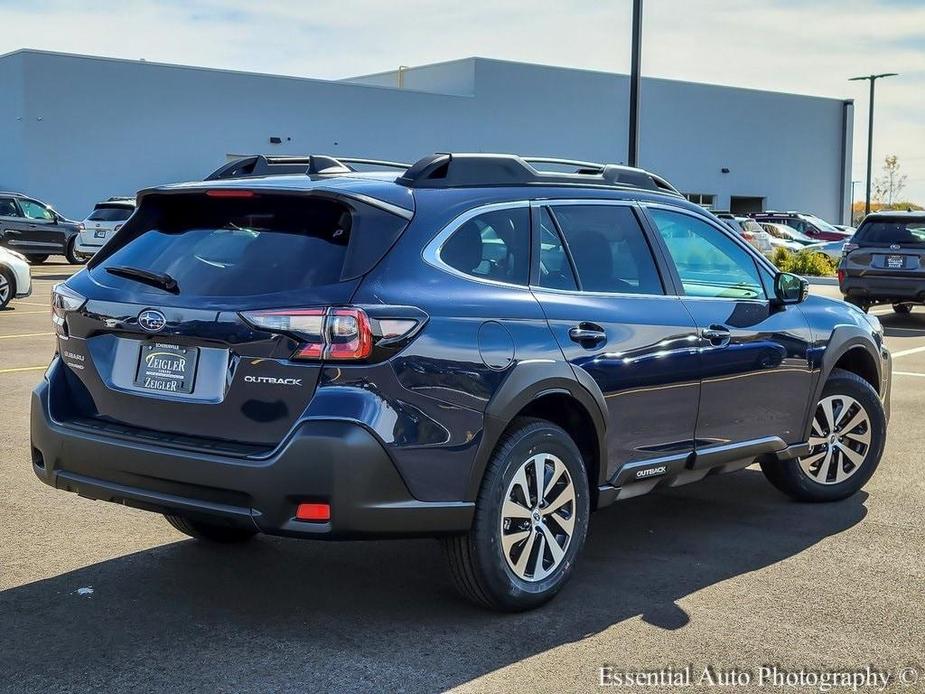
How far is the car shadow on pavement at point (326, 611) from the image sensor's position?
4.24 metres

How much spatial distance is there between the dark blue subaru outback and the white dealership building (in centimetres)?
3711

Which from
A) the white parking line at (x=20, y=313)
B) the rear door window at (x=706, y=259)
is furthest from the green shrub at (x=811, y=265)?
the rear door window at (x=706, y=259)

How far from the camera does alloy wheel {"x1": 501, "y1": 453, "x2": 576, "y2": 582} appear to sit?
479cm

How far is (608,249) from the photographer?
5543mm

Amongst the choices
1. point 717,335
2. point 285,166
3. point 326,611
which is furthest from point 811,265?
point 326,611

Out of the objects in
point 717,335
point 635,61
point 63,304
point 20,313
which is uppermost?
point 635,61

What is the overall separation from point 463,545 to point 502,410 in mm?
530

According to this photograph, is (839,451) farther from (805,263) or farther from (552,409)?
(805,263)

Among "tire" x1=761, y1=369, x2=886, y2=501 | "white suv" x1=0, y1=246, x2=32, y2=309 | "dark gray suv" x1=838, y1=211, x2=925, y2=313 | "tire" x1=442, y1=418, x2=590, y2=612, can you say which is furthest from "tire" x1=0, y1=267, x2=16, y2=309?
"tire" x1=442, y1=418, x2=590, y2=612

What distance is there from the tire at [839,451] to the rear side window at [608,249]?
164cm

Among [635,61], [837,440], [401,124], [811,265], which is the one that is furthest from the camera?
[401,124]

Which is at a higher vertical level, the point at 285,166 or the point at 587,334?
the point at 285,166

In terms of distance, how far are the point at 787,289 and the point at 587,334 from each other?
68.5 inches

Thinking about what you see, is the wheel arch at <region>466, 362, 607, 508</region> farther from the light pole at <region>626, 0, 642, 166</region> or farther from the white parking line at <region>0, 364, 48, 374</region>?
the light pole at <region>626, 0, 642, 166</region>
